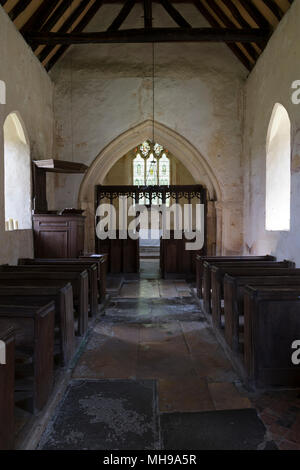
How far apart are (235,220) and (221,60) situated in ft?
12.3

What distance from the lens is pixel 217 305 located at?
4.25 meters

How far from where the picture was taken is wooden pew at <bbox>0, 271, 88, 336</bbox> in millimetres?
3969

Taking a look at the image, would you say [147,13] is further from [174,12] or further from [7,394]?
[7,394]

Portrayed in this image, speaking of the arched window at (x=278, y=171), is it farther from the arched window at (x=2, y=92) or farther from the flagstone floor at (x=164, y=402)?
the arched window at (x=2, y=92)

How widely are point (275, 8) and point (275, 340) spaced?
569 cm

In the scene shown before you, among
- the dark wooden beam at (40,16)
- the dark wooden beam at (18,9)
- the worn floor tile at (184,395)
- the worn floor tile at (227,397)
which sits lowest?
the worn floor tile at (184,395)

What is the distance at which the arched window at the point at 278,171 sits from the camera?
6551mm

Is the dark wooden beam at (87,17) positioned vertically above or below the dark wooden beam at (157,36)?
Result: above

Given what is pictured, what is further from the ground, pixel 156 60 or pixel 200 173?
pixel 156 60

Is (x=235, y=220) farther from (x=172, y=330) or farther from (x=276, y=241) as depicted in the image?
(x=172, y=330)

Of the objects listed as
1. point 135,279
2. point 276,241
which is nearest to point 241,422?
point 276,241

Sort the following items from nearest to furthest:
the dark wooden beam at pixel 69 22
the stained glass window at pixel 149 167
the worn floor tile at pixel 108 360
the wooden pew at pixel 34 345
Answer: the wooden pew at pixel 34 345 < the worn floor tile at pixel 108 360 < the dark wooden beam at pixel 69 22 < the stained glass window at pixel 149 167

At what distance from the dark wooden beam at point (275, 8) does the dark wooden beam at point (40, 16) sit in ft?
12.1

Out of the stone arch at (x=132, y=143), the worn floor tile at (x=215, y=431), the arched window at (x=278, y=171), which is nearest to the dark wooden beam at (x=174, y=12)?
the stone arch at (x=132, y=143)
